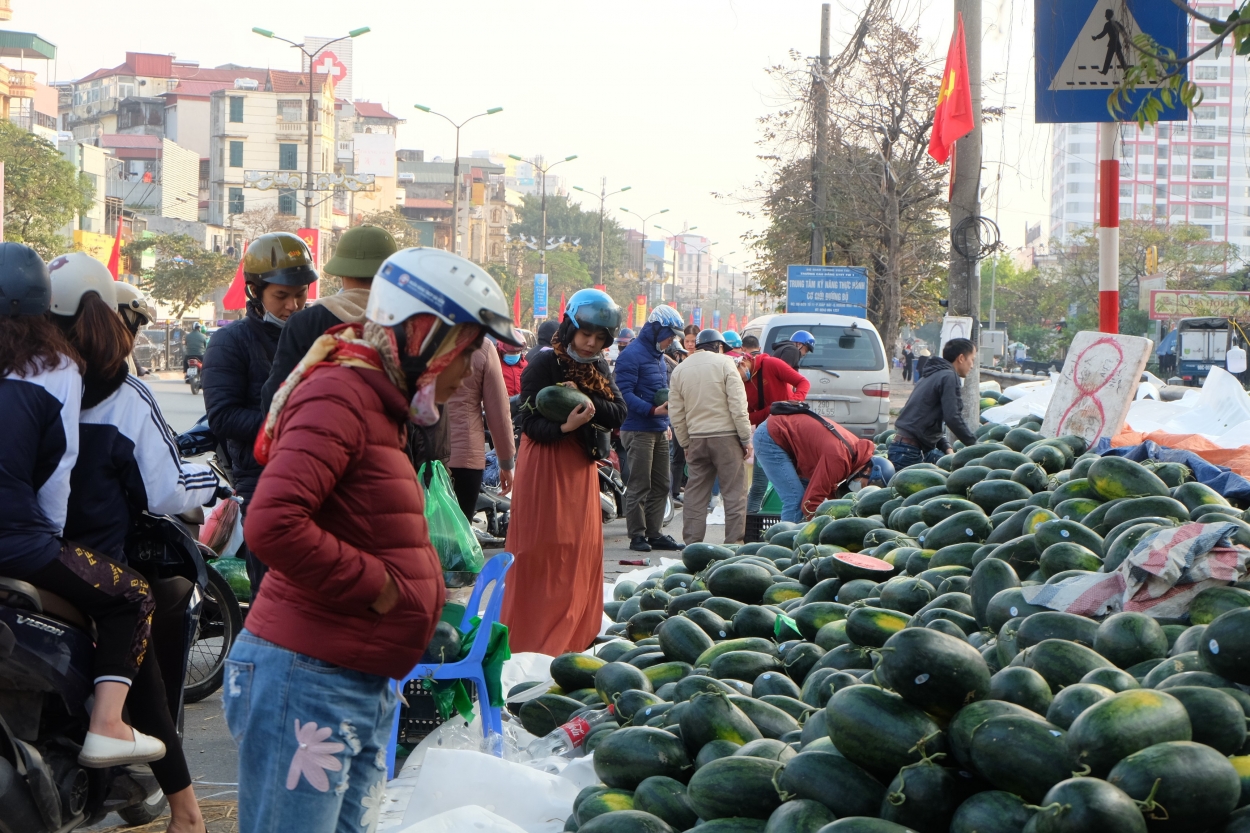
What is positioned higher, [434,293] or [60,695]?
[434,293]

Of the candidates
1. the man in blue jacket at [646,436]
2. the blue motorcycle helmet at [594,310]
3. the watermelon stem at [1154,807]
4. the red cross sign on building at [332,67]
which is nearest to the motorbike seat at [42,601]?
the blue motorcycle helmet at [594,310]

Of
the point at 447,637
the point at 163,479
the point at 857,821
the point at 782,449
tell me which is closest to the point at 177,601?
the point at 163,479

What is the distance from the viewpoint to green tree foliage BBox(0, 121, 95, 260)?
4081 centimetres

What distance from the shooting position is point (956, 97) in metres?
10.0

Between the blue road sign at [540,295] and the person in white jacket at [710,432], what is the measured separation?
44.2 meters

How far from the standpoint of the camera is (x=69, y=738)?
360 cm

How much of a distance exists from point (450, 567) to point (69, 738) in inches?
60.7

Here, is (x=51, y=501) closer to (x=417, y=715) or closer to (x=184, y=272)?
(x=417, y=715)

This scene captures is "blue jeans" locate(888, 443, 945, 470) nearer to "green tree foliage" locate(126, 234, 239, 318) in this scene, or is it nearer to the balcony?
"green tree foliage" locate(126, 234, 239, 318)

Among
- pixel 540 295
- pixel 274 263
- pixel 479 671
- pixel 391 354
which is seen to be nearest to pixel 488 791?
pixel 479 671

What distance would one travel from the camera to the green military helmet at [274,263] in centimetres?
484

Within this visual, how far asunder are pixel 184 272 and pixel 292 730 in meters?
53.6

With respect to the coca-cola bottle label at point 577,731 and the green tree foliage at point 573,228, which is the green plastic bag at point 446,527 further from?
the green tree foliage at point 573,228

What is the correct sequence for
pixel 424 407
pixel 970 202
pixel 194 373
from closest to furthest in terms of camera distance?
pixel 424 407 → pixel 970 202 → pixel 194 373
